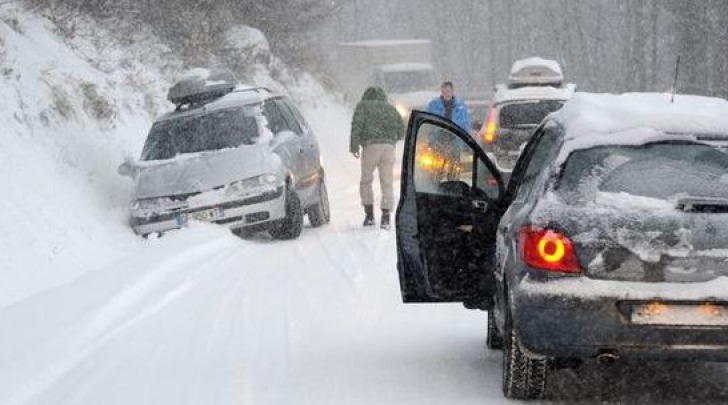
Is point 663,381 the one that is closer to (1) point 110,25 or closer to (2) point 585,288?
(2) point 585,288

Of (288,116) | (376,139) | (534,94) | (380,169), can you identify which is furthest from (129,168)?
(534,94)

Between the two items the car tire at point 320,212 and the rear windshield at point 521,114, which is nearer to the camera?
the car tire at point 320,212

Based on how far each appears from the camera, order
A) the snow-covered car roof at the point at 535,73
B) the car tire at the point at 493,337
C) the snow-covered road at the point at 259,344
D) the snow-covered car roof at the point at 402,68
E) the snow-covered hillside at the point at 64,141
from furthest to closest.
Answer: the snow-covered car roof at the point at 402,68 < the snow-covered car roof at the point at 535,73 < the snow-covered hillside at the point at 64,141 < the car tire at the point at 493,337 < the snow-covered road at the point at 259,344

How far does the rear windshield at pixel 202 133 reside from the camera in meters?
15.7

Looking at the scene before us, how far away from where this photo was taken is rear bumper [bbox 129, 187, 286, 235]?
48.5 feet

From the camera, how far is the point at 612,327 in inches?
241

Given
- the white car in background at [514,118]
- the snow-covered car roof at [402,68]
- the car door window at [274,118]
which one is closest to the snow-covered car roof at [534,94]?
the white car in background at [514,118]

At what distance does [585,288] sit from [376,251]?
25.3 feet

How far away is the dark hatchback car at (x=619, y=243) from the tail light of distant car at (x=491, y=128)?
397 inches

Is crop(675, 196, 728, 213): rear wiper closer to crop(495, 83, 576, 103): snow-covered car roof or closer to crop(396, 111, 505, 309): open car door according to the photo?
crop(396, 111, 505, 309): open car door

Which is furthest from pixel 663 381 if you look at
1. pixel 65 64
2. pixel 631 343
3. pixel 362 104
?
pixel 65 64

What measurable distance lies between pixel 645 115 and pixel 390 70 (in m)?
30.6

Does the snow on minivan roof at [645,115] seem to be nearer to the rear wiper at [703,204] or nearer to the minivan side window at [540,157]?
the minivan side window at [540,157]

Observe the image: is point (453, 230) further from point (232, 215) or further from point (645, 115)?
point (232, 215)
